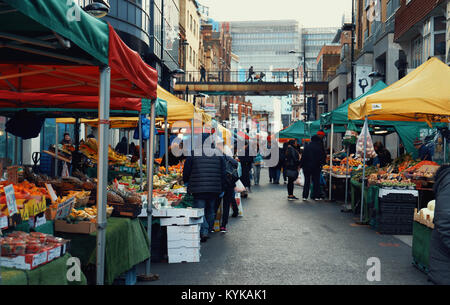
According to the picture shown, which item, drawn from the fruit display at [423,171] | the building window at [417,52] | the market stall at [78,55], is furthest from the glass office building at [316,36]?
the market stall at [78,55]

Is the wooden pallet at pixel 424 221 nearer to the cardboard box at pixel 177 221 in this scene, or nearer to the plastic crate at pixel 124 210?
the cardboard box at pixel 177 221

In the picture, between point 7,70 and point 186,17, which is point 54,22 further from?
point 186,17

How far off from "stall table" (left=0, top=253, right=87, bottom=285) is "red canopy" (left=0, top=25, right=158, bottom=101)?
1.98 meters

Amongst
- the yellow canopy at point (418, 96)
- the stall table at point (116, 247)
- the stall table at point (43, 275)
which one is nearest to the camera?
the stall table at point (43, 275)

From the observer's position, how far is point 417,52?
70.0ft

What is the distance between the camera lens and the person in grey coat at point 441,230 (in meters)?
5.20

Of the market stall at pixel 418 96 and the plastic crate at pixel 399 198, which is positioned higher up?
the market stall at pixel 418 96

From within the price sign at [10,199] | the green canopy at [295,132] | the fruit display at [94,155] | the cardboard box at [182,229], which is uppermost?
the green canopy at [295,132]

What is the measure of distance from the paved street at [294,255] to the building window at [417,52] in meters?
10.7

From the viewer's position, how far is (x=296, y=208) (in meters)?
15.3

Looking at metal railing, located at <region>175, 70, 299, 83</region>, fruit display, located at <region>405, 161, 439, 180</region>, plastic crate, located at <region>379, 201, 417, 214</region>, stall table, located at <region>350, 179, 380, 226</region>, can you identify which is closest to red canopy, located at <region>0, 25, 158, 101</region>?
plastic crate, located at <region>379, 201, 417, 214</region>

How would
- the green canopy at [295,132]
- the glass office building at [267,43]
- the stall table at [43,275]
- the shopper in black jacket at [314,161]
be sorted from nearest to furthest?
1. the stall table at [43,275]
2. the shopper in black jacket at [314,161]
3. the green canopy at [295,132]
4. the glass office building at [267,43]

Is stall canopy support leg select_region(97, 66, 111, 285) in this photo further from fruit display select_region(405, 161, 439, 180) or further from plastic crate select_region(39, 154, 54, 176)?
plastic crate select_region(39, 154, 54, 176)
